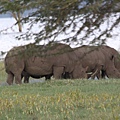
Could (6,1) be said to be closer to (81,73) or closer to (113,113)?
(113,113)

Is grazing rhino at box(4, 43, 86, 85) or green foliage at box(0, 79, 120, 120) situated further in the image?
grazing rhino at box(4, 43, 86, 85)

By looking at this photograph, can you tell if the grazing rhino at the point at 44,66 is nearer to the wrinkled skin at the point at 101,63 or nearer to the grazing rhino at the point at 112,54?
the wrinkled skin at the point at 101,63

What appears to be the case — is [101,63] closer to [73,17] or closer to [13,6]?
[73,17]

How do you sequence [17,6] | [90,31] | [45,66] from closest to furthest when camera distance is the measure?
[17,6], [90,31], [45,66]

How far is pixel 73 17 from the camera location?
7.36 meters

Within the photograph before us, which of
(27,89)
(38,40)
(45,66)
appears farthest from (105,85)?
(38,40)

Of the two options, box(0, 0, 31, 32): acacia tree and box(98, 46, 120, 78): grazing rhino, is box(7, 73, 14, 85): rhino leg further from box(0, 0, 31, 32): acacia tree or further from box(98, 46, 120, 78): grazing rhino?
box(0, 0, 31, 32): acacia tree

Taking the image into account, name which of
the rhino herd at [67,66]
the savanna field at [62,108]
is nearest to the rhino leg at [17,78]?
the rhino herd at [67,66]

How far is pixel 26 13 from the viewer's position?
7461 millimetres

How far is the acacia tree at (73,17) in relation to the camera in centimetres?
696

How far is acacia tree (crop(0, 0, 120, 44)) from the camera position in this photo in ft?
22.8

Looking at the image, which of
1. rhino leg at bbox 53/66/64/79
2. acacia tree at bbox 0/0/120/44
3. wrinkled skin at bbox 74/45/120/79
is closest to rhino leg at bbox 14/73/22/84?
rhino leg at bbox 53/66/64/79

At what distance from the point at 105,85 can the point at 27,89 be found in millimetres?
2156

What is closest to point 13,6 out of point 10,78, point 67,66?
point 10,78
